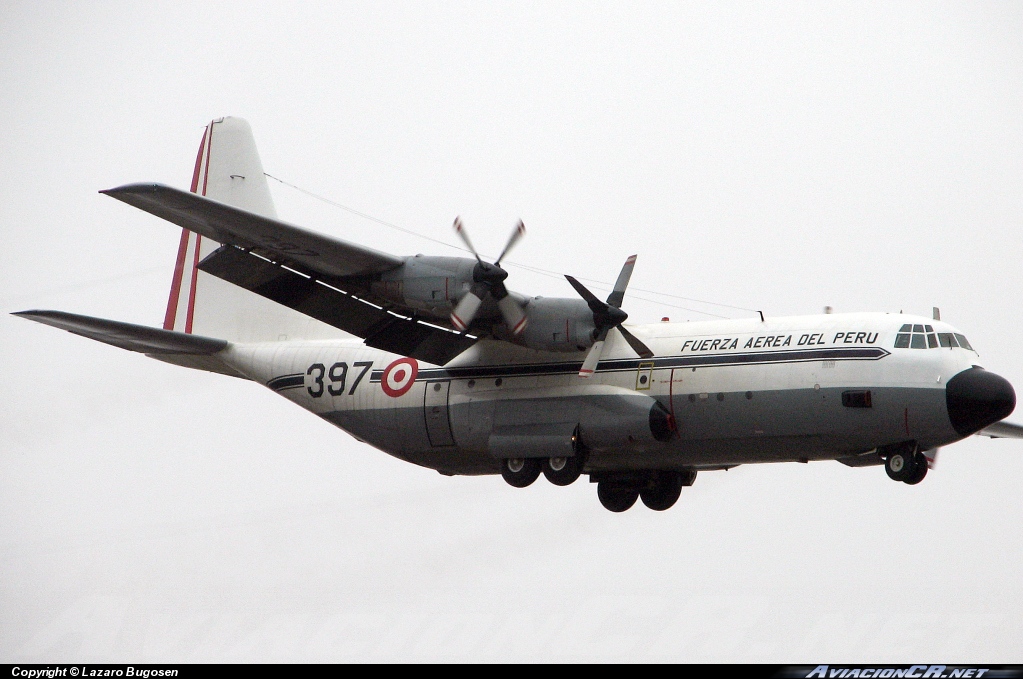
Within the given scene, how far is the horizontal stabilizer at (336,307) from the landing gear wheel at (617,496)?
3180 mm

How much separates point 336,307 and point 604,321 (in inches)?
148

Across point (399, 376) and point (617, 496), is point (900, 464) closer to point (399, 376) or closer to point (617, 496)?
point (617, 496)

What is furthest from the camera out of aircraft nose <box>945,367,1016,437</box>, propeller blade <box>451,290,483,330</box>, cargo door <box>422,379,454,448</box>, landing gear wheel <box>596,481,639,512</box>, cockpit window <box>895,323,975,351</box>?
landing gear wheel <box>596,481,639,512</box>

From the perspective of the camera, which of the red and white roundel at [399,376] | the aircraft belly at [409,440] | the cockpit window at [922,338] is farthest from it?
the red and white roundel at [399,376]

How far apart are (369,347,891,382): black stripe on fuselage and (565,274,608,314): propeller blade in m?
0.90

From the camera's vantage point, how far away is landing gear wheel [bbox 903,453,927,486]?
1652 centimetres

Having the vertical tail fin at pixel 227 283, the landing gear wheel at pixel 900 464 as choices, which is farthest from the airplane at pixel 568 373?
the vertical tail fin at pixel 227 283

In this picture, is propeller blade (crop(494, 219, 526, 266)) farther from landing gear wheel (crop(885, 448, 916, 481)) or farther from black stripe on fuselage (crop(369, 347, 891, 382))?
landing gear wheel (crop(885, 448, 916, 481))

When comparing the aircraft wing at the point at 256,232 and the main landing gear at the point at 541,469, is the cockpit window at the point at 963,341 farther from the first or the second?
the aircraft wing at the point at 256,232

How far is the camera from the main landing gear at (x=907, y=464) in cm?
1650

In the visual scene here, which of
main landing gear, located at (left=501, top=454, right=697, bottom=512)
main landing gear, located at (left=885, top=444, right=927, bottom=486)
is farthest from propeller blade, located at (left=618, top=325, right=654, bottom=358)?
main landing gear, located at (left=885, top=444, right=927, bottom=486)

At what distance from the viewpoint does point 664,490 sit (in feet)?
64.5
